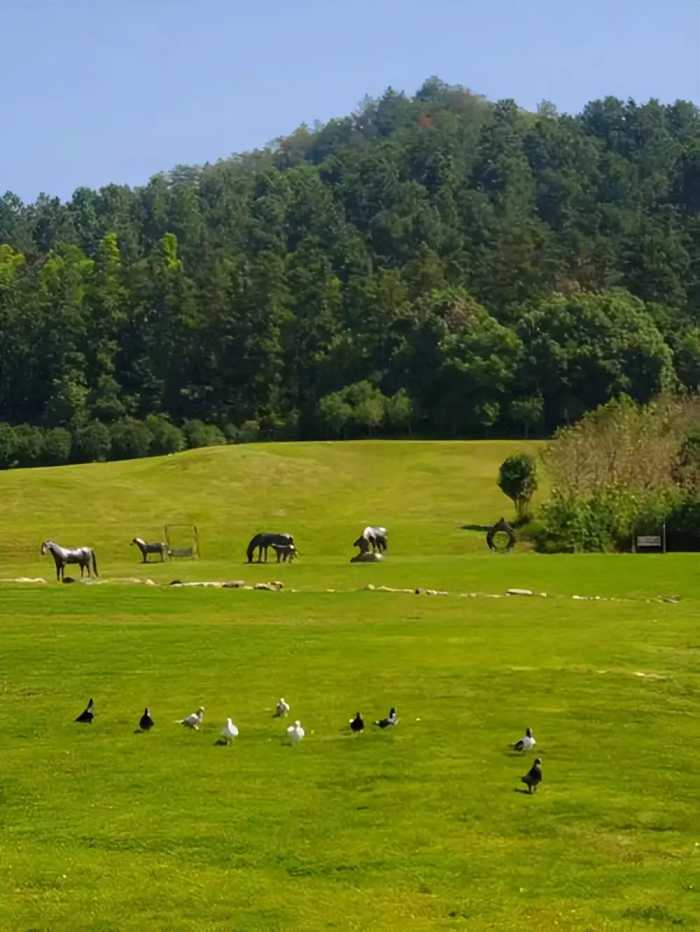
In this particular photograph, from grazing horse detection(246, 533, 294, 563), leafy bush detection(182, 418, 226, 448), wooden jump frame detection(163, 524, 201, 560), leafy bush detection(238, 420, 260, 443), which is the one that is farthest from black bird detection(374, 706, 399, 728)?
leafy bush detection(238, 420, 260, 443)

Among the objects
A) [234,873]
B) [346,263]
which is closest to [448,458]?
[346,263]

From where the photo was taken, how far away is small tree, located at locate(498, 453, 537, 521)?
76.1 metres

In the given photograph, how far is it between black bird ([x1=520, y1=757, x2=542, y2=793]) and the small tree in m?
55.7

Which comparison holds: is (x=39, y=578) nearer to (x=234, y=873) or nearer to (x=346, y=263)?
(x=234, y=873)

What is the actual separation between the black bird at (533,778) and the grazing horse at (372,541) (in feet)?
124

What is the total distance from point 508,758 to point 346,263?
148 metres

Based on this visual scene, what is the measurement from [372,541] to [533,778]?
40440 mm

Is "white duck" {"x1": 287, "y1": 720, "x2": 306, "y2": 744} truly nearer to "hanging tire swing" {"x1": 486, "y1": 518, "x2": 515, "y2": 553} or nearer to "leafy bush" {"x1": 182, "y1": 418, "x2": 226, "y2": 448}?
"hanging tire swing" {"x1": 486, "y1": 518, "x2": 515, "y2": 553}

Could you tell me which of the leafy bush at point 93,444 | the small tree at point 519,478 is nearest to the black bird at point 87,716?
the small tree at point 519,478

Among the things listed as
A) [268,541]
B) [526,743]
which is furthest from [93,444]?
[526,743]

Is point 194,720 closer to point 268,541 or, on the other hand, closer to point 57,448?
point 268,541

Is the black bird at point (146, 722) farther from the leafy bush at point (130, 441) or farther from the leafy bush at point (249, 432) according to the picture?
the leafy bush at point (249, 432)

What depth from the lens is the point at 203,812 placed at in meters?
19.8

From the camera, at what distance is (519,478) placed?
76125mm
